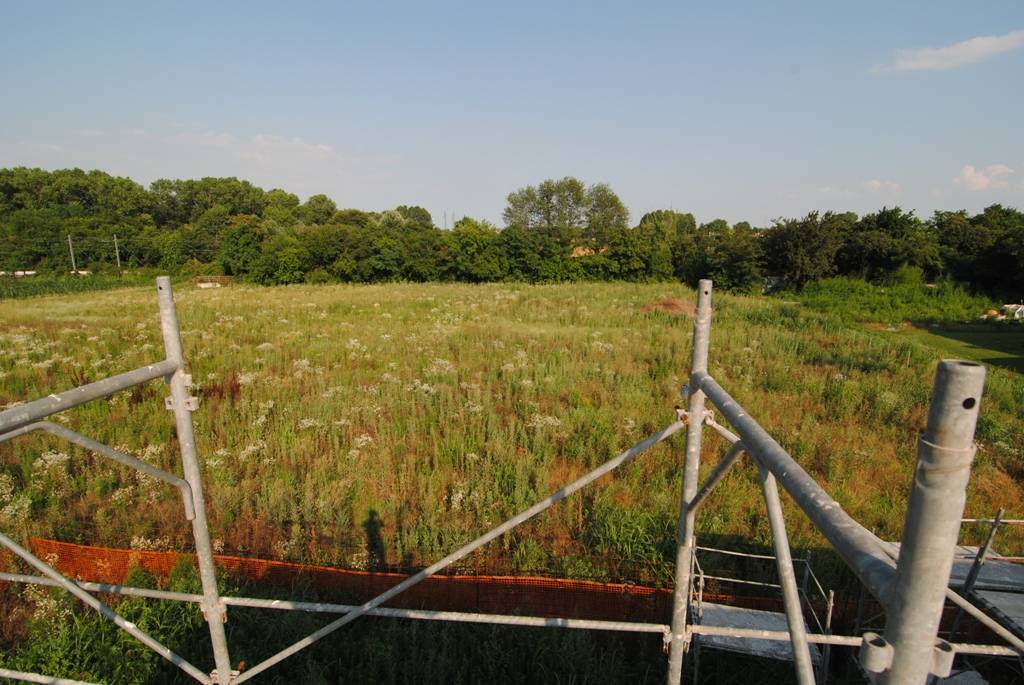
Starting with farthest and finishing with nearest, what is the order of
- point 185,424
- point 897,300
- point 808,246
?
point 808,246 → point 897,300 → point 185,424

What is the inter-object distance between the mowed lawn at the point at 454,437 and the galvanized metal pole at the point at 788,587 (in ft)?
13.3

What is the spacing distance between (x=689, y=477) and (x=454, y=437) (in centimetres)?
619

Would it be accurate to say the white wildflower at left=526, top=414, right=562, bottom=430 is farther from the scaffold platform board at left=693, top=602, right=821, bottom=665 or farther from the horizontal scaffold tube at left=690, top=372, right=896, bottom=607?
the horizontal scaffold tube at left=690, top=372, right=896, bottom=607

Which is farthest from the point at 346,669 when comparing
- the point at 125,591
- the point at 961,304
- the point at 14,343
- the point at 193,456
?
the point at 961,304

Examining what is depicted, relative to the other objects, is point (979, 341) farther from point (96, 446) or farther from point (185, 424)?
point (96, 446)

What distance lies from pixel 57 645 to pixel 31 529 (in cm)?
248

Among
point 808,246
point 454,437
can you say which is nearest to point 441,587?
point 454,437

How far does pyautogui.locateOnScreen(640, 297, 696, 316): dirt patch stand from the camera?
23.0 meters

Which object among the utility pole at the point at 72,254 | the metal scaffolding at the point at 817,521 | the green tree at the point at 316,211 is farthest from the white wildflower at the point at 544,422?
the green tree at the point at 316,211

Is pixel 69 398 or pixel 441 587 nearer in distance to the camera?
pixel 69 398

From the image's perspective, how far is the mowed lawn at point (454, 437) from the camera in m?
5.93

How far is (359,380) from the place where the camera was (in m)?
11.6

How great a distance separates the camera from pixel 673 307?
24312mm

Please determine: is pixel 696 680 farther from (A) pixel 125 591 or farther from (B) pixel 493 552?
(A) pixel 125 591
